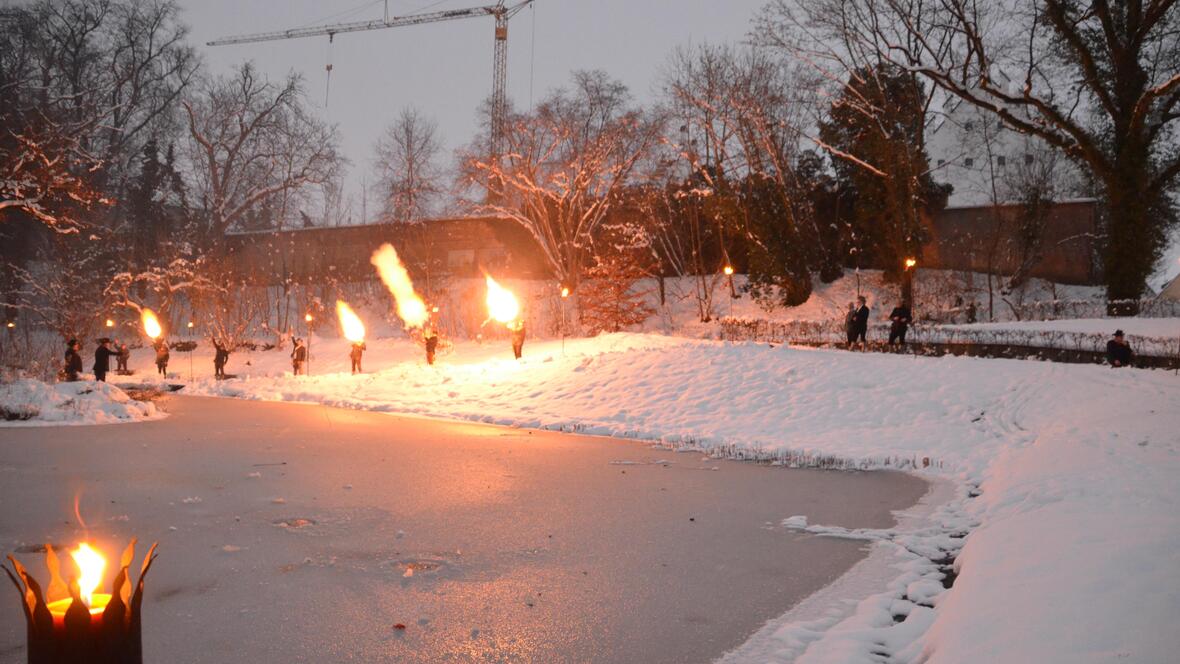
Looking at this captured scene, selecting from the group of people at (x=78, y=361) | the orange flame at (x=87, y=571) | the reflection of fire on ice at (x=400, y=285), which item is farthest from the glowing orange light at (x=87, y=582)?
the reflection of fire on ice at (x=400, y=285)

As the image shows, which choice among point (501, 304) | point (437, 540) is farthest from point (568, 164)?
point (437, 540)

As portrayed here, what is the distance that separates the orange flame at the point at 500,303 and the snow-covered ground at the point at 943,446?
13.1m

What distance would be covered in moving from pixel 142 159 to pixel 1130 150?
5404 centimetres

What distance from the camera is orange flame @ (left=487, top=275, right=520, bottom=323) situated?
143 feet

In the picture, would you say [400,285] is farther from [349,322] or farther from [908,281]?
[908,281]

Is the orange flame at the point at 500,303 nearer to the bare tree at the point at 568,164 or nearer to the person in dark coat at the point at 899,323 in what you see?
the bare tree at the point at 568,164

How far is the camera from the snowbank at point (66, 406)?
1680 centimetres

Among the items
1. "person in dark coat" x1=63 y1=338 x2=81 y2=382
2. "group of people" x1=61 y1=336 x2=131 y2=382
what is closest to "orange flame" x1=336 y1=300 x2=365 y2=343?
"group of people" x1=61 y1=336 x2=131 y2=382

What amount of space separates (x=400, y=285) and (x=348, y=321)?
355cm

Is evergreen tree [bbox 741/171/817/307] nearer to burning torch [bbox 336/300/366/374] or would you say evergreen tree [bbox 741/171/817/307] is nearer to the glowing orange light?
burning torch [bbox 336/300/366/374]

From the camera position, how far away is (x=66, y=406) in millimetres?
17453

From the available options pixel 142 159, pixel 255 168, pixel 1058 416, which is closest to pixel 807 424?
pixel 1058 416

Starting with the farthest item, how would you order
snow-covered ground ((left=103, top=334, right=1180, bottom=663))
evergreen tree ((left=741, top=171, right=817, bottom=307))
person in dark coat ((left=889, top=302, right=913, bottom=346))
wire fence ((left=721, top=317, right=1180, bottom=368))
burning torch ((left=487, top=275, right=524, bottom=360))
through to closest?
burning torch ((left=487, top=275, right=524, bottom=360))
evergreen tree ((left=741, top=171, right=817, bottom=307))
person in dark coat ((left=889, top=302, right=913, bottom=346))
wire fence ((left=721, top=317, right=1180, bottom=368))
snow-covered ground ((left=103, top=334, right=1180, bottom=663))

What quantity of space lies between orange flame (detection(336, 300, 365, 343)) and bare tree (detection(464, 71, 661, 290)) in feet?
31.8
